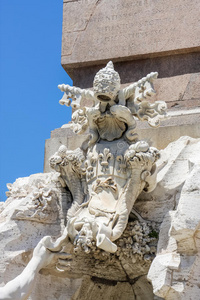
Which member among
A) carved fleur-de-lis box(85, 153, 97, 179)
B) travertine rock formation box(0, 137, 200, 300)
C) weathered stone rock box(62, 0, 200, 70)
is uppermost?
weathered stone rock box(62, 0, 200, 70)

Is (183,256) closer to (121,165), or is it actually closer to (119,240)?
(119,240)

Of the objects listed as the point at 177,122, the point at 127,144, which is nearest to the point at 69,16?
the point at 177,122

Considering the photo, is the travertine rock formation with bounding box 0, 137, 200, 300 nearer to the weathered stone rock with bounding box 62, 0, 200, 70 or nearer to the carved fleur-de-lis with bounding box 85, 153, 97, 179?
the carved fleur-de-lis with bounding box 85, 153, 97, 179

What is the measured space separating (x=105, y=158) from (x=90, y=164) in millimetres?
177

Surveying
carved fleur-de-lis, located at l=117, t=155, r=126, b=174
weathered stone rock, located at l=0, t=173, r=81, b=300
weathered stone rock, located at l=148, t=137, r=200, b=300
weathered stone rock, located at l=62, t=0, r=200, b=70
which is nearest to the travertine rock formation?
weathered stone rock, located at l=0, t=173, r=81, b=300

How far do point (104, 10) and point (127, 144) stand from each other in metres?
2.73

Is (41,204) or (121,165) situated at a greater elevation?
(121,165)

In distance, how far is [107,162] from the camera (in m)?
7.12

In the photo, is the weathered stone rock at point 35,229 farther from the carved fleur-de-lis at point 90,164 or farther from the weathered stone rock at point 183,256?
the weathered stone rock at point 183,256

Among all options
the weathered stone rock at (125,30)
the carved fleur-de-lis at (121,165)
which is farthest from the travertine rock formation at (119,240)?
the weathered stone rock at (125,30)

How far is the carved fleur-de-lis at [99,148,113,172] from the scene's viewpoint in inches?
280

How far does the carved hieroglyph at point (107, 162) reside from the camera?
22.2 ft

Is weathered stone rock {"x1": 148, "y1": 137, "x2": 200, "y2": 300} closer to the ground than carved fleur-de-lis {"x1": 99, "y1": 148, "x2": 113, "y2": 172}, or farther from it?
closer to the ground

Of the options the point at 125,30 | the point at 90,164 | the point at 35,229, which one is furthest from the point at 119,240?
the point at 125,30
